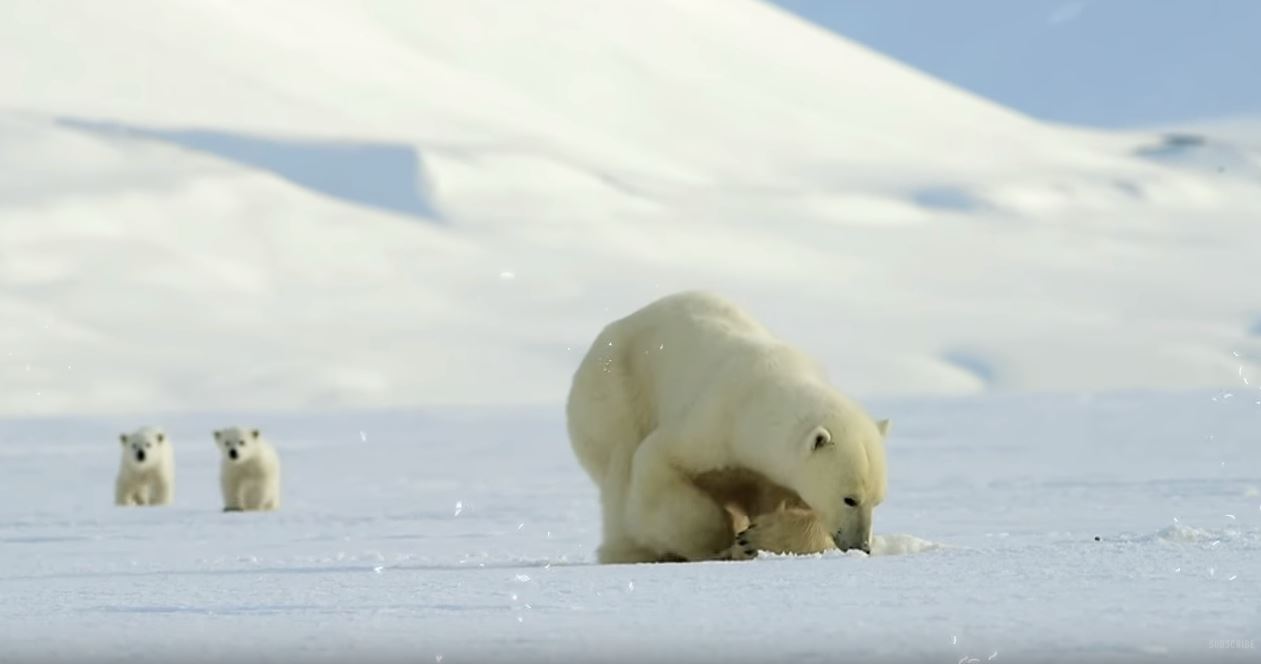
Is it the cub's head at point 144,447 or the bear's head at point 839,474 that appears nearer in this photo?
the bear's head at point 839,474

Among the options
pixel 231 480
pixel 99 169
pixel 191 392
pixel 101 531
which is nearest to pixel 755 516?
pixel 101 531

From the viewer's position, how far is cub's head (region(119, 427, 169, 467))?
41.8 feet

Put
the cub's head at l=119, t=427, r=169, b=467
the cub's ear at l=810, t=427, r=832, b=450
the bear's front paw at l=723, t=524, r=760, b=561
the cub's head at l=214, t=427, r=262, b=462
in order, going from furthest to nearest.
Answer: the cub's head at l=119, t=427, r=169, b=467
the cub's head at l=214, t=427, r=262, b=462
the bear's front paw at l=723, t=524, r=760, b=561
the cub's ear at l=810, t=427, r=832, b=450

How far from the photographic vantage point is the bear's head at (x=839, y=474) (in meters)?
4.97

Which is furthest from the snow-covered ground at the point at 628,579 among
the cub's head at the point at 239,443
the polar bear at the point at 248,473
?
the cub's head at the point at 239,443

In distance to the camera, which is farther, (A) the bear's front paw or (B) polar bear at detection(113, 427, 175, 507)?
(B) polar bear at detection(113, 427, 175, 507)

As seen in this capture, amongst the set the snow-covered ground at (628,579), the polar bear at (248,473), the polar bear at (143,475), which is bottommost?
the snow-covered ground at (628,579)

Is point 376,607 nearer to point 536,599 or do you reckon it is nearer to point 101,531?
point 536,599

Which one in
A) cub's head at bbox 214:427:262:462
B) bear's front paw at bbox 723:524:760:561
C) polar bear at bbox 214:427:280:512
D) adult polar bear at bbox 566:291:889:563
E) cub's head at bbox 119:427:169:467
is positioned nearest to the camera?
adult polar bear at bbox 566:291:889:563

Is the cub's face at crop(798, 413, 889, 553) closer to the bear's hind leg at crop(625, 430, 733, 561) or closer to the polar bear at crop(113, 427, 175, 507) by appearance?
the bear's hind leg at crop(625, 430, 733, 561)

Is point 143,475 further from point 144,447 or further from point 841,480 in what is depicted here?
point 841,480

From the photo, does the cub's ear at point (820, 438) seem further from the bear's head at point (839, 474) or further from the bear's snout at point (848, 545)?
the bear's snout at point (848, 545)

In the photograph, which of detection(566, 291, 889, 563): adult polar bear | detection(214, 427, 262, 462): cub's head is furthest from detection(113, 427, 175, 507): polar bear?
detection(566, 291, 889, 563): adult polar bear

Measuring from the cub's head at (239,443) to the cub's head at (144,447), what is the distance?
2.36 feet
